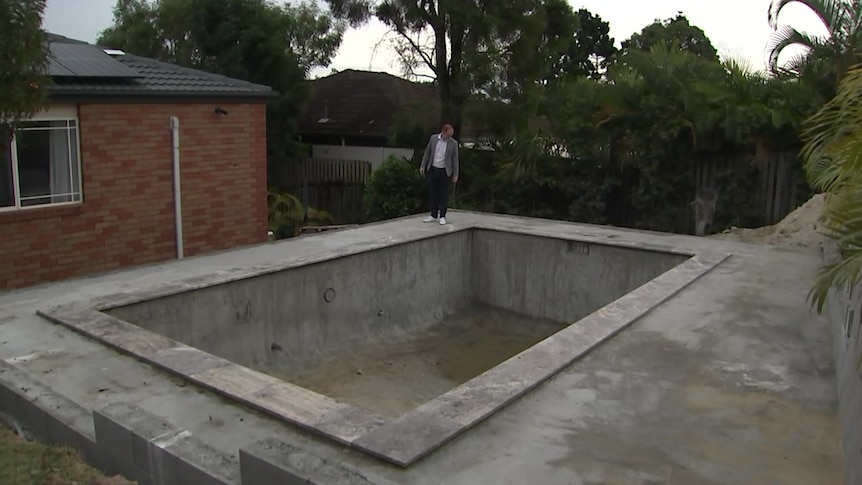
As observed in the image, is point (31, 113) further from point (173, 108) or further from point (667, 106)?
point (667, 106)

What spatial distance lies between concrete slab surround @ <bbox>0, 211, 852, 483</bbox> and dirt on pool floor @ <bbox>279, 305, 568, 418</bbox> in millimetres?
2028

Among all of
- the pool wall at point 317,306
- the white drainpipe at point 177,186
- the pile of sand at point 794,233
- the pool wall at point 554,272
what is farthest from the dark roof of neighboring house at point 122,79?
the pile of sand at point 794,233

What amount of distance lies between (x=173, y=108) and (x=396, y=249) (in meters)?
4.08

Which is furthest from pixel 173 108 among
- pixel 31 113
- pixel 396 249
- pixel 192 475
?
pixel 192 475

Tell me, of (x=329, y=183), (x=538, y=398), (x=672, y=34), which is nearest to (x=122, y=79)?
(x=538, y=398)

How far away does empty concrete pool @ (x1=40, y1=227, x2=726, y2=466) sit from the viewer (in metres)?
5.33

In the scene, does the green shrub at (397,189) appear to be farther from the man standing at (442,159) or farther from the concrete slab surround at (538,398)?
the concrete slab surround at (538,398)

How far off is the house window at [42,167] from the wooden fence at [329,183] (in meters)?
9.76

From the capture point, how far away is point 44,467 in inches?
190

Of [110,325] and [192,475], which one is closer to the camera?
[192,475]

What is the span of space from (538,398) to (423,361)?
4.89 m

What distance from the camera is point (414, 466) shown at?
172 inches

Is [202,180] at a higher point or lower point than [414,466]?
higher

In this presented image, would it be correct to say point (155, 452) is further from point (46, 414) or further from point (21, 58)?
point (21, 58)
